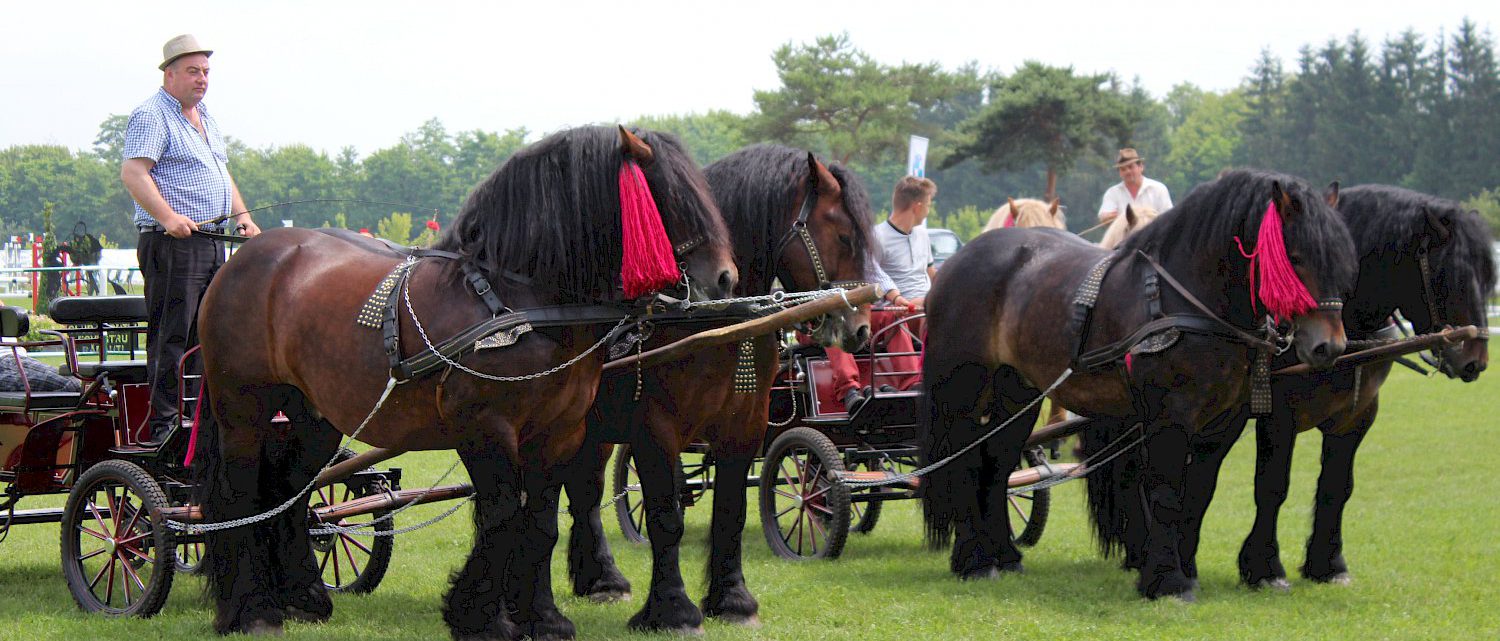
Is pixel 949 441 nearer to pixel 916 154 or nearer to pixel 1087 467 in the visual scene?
pixel 1087 467

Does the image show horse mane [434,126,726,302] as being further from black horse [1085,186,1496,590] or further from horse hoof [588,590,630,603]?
black horse [1085,186,1496,590]

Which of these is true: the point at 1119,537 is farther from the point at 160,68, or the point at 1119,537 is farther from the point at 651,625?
the point at 160,68

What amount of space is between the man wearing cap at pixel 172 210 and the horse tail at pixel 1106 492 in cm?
444

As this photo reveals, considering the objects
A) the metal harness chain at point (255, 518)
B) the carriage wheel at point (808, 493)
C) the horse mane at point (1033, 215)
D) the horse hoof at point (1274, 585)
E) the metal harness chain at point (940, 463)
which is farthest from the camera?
the horse mane at point (1033, 215)

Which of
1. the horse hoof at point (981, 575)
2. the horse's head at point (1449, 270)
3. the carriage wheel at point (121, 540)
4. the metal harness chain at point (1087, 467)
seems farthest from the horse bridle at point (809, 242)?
the horse's head at point (1449, 270)

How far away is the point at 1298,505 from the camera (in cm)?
1034

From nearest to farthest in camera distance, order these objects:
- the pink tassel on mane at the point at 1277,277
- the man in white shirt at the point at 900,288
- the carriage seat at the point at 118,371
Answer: the pink tassel on mane at the point at 1277,277, the carriage seat at the point at 118,371, the man in white shirt at the point at 900,288

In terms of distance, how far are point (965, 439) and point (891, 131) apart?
32.5m

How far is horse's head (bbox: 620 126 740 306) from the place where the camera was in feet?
15.7

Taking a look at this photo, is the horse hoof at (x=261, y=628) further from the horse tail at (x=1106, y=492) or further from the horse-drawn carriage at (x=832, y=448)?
the horse tail at (x=1106, y=492)

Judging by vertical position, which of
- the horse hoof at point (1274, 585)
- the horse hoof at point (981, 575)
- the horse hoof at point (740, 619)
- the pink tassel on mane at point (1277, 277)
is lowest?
the horse hoof at point (981, 575)

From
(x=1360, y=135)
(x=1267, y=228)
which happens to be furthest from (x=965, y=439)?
(x=1360, y=135)

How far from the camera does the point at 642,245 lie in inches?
183

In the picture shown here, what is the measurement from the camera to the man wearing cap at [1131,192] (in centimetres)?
1049
